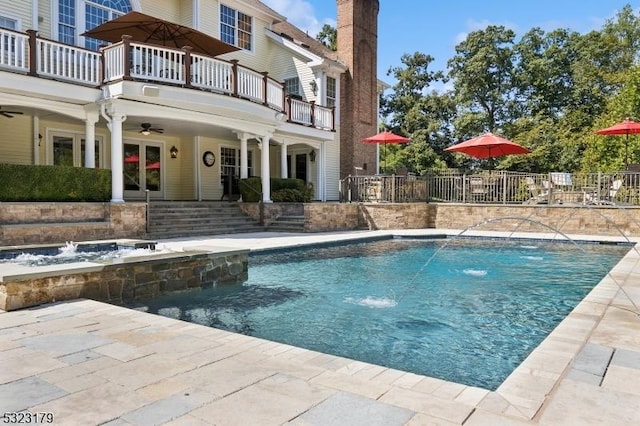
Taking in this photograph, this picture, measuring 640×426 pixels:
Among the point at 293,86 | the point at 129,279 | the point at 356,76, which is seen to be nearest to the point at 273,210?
Result: the point at 293,86

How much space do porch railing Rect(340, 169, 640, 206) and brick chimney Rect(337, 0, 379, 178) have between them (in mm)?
3419

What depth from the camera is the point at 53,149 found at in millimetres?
14000

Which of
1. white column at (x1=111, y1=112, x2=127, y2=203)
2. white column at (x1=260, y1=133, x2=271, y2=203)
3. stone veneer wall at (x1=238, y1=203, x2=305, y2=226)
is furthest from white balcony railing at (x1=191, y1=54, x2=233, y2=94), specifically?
stone veneer wall at (x1=238, y1=203, x2=305, y2=226)

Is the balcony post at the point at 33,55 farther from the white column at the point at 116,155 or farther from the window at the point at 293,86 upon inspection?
the window at the point at 293,86

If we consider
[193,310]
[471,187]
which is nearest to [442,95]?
[471,187]

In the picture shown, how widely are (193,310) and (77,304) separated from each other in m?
1.28

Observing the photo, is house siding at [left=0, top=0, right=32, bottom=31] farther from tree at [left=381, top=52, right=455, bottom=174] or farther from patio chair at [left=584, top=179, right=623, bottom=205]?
tree at [left=381, top=52, right=455, bottom=174]

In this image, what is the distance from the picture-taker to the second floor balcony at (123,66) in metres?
10.6

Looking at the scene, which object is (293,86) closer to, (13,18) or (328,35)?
(13,18)

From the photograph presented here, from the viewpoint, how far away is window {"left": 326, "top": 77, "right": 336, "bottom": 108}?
20.1 metres

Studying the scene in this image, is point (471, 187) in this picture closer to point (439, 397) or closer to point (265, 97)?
point (265, 97)

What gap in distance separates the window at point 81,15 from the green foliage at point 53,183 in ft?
15.7

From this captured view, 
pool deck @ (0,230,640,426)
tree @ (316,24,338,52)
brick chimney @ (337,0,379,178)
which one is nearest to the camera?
pool deck @ (0,230,640,426)

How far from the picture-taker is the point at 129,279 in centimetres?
588
